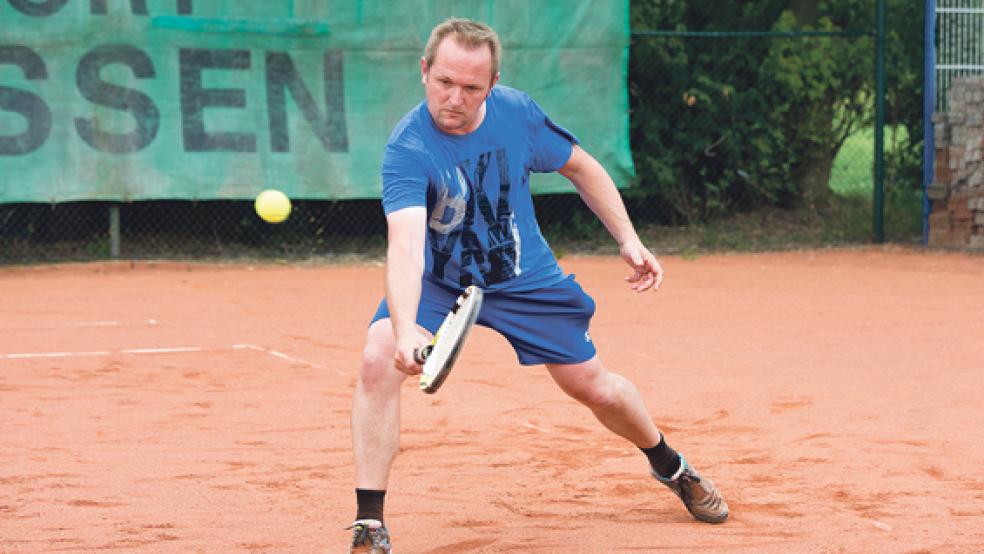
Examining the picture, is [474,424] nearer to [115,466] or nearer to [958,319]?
[115,466]

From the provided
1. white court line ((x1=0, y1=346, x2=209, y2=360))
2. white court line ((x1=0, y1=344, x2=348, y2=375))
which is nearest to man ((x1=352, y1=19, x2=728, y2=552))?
white court line ((x1=0, y1=344, x2=348, y2=375))

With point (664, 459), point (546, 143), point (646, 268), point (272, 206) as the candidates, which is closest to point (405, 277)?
point (546, 143)

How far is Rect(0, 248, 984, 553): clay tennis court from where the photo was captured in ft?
13.5

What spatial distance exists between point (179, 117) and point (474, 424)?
21.0 feet

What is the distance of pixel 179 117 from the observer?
11250 millimetres

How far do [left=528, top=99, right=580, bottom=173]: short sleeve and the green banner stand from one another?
7692 millimetres

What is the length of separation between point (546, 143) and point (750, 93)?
9.59 meters

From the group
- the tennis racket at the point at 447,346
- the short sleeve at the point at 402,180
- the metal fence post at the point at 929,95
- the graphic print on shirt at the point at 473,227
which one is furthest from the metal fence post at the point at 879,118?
the tennis racket at the point at 447,346

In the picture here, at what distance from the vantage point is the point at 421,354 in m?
3.28

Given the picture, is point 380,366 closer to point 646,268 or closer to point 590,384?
point 590,384

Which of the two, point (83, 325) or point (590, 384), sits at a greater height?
point (590, 384)

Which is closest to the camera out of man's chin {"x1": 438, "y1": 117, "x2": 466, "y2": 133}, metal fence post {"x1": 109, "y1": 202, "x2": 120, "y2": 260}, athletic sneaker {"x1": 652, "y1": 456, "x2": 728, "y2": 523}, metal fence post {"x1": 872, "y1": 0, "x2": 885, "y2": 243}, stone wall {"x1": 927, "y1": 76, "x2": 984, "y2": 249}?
man's chin {"x1": 438, "y1": 117, "x2": 466, "y2": 133}

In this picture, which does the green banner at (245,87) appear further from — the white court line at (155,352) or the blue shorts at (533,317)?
the blue shorts at (533,317)

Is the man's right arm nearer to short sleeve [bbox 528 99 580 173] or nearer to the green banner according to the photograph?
short sleeve [bbox 528 99 580 173]
